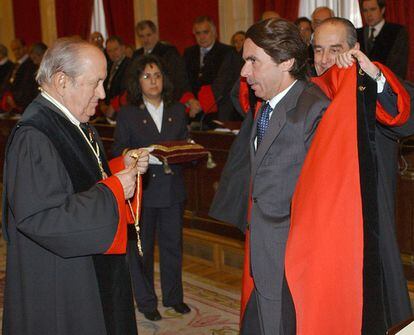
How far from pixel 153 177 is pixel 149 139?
0.26m

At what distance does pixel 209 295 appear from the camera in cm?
454

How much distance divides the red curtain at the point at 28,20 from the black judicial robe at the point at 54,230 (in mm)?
10756

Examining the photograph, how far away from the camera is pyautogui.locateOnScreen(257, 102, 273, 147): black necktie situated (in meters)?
2.63

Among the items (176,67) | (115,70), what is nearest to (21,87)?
(115,70)

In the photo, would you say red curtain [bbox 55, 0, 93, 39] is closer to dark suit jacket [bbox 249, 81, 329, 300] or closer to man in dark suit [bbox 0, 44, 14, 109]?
man in dark suit [bbox 0, 44, 14, 109]

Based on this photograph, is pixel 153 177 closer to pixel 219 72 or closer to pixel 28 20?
pixel 219 72

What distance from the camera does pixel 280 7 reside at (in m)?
7.69

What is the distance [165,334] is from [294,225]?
194cm

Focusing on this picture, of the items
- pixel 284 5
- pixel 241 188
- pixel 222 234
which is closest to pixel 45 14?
pixel 284 5

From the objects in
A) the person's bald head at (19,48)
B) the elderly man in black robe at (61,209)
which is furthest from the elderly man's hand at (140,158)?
the person's bald head at (19,48)

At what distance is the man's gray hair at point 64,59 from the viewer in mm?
2178

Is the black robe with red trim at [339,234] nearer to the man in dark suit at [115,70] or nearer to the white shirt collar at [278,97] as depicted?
the white shirt collar at [278,97]

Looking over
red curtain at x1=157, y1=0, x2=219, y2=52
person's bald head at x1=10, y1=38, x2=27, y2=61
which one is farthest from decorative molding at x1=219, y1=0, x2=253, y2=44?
person's bald head at x1=10, y1=38, x2=27, y2=61

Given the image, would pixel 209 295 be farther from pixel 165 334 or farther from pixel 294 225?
pixel 294 225
